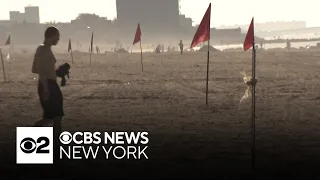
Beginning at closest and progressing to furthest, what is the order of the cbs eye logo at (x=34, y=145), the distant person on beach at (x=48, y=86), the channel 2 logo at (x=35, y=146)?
the channel 2 logo at (x=35, y=146)
the cbs eye logo at (x=34, y=145)
the distant person on beach at (x=48, y=86)

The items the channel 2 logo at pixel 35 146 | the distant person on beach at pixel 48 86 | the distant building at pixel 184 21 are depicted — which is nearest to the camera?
the channel 2 logo at pixel 35 146

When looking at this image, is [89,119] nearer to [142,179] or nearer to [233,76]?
[142,179]

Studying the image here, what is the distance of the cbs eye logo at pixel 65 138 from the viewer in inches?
317

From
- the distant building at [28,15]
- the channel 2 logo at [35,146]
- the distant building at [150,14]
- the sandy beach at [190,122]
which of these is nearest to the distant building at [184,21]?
the distant building at [150,14]

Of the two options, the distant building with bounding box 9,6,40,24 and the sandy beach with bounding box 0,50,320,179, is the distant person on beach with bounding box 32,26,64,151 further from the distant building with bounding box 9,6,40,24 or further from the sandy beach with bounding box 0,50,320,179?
the distant building with bounding box 9,6,40,24

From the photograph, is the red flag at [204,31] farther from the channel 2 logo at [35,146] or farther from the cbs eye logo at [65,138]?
the channel 2 logo at [35,146]

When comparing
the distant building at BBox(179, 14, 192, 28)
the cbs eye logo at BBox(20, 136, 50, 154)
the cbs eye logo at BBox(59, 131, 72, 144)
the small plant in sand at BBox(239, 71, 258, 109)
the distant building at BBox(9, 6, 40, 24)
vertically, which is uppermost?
the distant building at BBox(9, 6, 40, 24)

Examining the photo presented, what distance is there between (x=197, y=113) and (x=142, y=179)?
5.70m

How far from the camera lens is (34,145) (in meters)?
7.30

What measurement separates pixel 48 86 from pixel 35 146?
2.73ft

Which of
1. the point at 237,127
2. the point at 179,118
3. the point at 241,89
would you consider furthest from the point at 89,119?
the point at 241,89

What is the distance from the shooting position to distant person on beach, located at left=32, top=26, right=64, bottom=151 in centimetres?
725

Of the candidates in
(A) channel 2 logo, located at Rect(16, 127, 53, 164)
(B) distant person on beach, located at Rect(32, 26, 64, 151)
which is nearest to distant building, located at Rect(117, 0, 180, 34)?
(A) channel 2 logo, located at Rect(16, 127, 53, 164)

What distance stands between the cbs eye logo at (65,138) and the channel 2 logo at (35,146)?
1.24 ft
